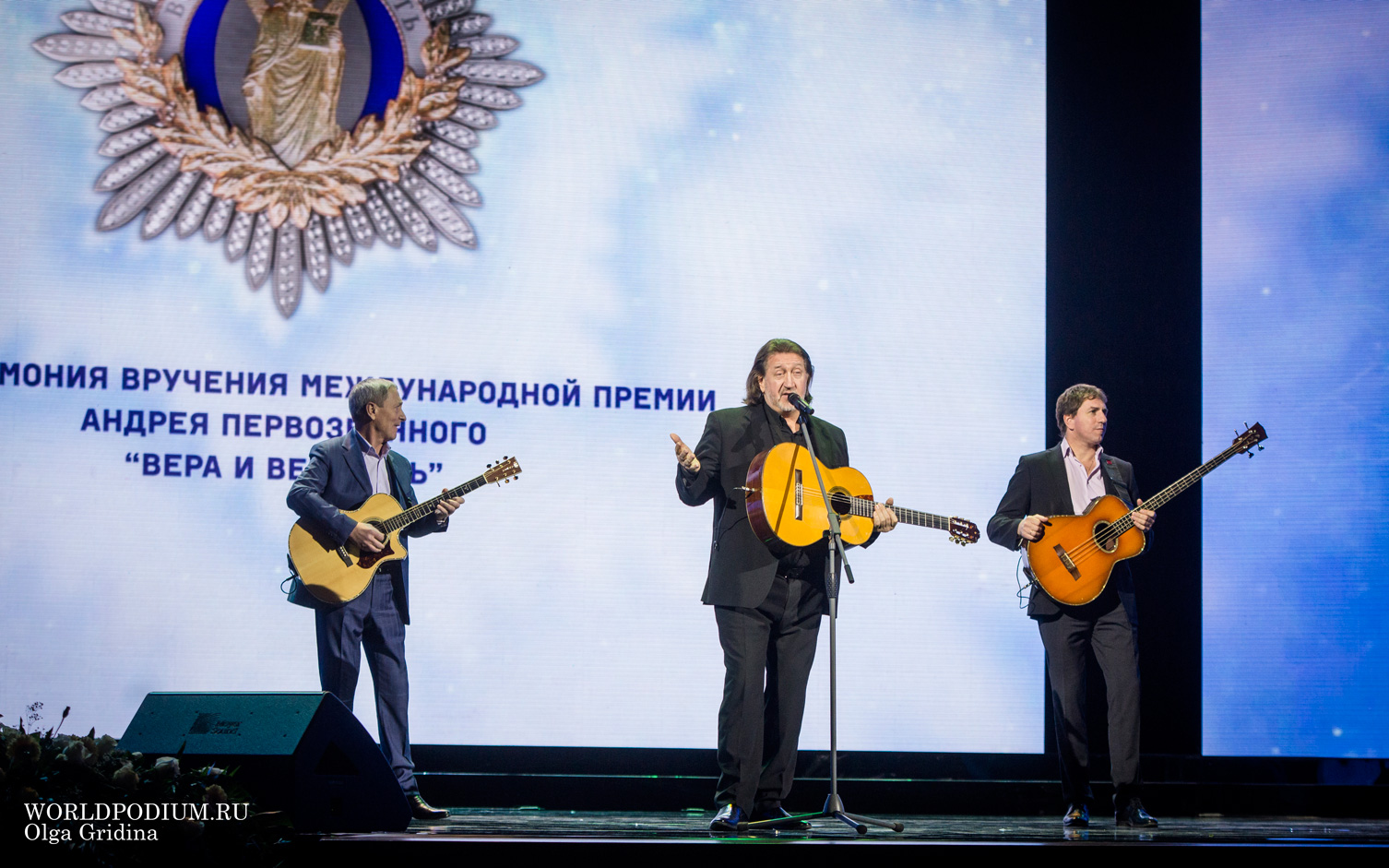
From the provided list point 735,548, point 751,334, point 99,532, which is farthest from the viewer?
point 751,334

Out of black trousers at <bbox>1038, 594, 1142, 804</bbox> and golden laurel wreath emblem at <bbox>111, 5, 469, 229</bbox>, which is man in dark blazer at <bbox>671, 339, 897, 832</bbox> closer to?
black trousers at <bbox>1038, 594, 1142, 804</bbox>

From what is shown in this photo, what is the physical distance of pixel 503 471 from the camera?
15.4 feet

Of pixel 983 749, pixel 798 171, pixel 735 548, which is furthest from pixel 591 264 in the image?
pixel 983 749

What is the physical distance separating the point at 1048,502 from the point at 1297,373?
1.67 meters

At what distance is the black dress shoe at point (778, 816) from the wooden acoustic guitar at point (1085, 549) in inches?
50.1

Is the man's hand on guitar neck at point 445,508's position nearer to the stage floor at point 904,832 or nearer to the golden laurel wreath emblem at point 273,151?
the stage floor at point 904,832

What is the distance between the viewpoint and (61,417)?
494cm

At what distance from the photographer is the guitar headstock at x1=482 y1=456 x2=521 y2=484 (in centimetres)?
465

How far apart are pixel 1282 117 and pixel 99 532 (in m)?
5.41

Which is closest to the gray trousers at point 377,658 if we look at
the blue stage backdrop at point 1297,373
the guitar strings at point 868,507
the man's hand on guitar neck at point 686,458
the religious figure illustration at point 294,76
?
the man's hand on guitar neck at point 686,458

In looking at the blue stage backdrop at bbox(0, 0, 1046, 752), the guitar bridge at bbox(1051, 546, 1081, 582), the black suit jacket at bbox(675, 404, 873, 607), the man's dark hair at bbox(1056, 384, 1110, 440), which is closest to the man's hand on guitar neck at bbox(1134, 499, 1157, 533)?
the guitar bridge at bbox(1051, 546, 1081, 582)

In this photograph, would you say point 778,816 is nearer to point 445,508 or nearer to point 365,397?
point 445,508

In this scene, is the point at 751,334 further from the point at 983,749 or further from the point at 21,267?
the point at 21,267

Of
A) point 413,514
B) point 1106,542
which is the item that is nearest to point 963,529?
point 1106,542
